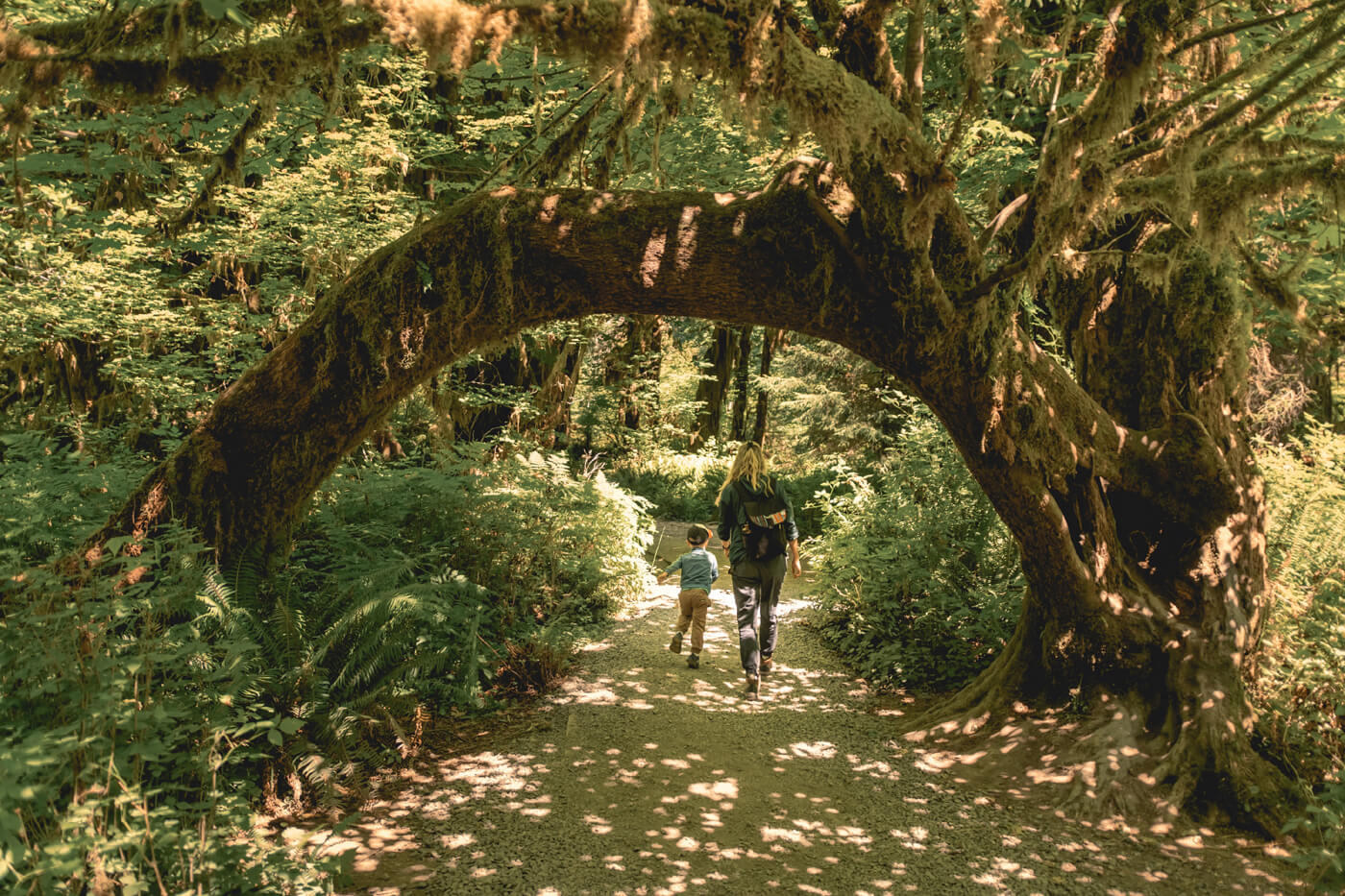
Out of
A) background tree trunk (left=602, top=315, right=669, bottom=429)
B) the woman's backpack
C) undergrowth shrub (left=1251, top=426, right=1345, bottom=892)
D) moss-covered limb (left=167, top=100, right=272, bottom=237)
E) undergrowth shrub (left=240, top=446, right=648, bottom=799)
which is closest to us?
undergrowth shrub (left=240, top=446, right=648, bottom=799)

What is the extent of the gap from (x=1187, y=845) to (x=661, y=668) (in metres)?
4.68

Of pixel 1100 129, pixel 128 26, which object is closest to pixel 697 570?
pixel 1100 129

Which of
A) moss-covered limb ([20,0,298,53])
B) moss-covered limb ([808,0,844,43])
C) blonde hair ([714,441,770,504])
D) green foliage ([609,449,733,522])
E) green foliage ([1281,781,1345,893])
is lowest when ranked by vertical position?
green foliage ([609,449,733,522])

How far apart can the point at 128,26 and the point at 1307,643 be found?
8.54 metres

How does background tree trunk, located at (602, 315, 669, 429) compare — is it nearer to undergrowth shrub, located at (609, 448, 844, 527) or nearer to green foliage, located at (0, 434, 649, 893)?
undergrowth shrub, located at (609, 448, 844, 527)

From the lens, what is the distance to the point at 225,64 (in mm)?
4453

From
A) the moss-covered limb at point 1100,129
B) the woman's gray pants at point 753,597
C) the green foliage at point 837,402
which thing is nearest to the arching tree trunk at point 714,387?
the green foliage at point 837,402

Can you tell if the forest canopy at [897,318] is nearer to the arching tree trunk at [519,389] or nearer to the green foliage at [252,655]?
the green foliage at [252,655]

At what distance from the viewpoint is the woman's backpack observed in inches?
286

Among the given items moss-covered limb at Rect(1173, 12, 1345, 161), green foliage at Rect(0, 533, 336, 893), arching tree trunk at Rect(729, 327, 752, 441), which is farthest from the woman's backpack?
arching tree trunk at Rect(729, 327, 752, 441)

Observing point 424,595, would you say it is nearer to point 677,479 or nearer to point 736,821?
point 736,821

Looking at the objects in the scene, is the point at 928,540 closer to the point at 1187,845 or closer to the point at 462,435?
the point at 1187,845

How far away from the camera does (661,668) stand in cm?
798

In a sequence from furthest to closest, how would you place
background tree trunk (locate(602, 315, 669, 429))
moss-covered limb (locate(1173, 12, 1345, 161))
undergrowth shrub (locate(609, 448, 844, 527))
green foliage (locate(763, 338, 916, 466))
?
background tree trunk (locate(602, 315, 669, 429)) → undergrowth shrub (locate(609, 448, 844, 527)) → green foliage (locate(763, 338, 916, 466)) → moss-covered limb (locate(1173, 12, 1345, 161))
